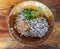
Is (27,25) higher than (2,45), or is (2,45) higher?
(27,25)

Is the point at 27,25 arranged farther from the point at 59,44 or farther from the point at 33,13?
the point at 59,44

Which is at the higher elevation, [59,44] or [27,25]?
[27,25]

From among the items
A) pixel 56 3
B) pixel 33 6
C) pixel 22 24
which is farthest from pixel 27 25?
pixel 56 3

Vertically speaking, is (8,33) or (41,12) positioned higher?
(41,12)

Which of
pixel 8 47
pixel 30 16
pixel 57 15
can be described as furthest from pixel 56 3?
pixel 8 47

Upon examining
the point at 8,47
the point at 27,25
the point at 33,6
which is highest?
the point at 33,6

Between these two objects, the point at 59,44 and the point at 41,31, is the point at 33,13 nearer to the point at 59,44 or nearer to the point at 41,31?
the point at 41,31
